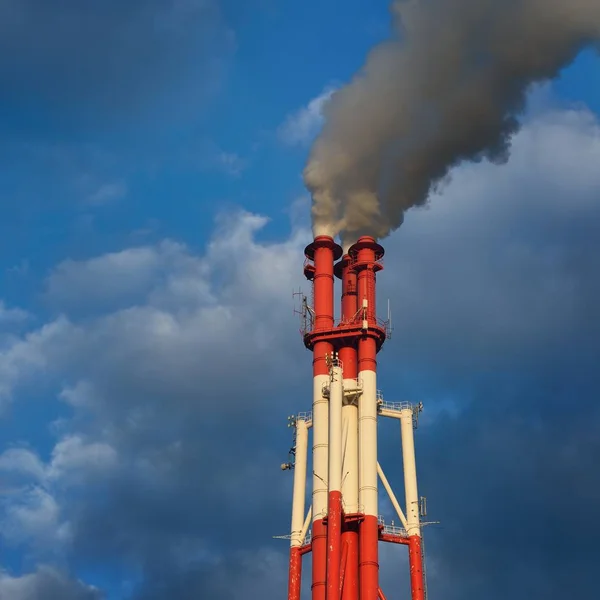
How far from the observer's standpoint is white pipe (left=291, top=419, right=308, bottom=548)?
10188 cm

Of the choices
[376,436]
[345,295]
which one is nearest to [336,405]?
[376,436]

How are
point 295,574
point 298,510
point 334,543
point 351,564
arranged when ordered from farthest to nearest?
1. point 298,510
2. point 295,574
3. point 351,564
4. point 334,543

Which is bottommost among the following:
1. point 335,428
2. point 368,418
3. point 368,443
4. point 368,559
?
point 368,559

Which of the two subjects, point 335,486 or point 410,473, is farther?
point 410,473

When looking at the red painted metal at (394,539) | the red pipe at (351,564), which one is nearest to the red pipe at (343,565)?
the red pipe at (351,564)

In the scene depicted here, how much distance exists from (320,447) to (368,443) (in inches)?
157

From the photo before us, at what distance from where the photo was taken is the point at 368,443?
328ft

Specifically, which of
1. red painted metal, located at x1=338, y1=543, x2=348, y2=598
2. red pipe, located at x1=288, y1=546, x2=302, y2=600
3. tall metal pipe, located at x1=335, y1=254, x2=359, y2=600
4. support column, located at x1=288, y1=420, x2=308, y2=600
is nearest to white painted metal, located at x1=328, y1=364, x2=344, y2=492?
tall metal pipe, located at x1=335, y1=254, x2=359, y2=600

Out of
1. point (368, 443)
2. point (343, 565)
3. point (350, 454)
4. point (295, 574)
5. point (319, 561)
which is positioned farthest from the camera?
point (350, 454)

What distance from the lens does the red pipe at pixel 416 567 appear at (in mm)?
97938

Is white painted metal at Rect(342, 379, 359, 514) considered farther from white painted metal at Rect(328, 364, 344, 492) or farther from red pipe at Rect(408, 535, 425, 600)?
Result: red pipe at Rect(408, 535, 425, 600)

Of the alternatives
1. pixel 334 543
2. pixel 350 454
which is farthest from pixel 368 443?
pixel 334 543

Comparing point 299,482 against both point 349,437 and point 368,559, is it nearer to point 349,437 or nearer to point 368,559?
point 349,437

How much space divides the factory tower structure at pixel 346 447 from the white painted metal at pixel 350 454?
8cm
